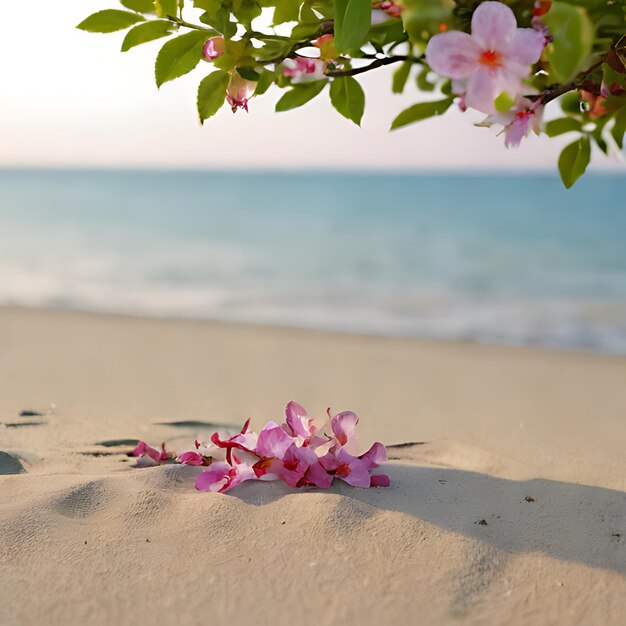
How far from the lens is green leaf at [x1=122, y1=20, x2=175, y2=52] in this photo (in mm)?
1268

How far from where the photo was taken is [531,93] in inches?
52.1

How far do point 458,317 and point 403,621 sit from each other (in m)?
6.23

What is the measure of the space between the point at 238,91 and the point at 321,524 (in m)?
0.90

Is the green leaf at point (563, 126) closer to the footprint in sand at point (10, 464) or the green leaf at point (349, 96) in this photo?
the green leaf at point (349, 96)

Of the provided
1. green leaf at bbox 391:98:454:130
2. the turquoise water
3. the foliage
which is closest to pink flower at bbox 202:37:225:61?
the foliage

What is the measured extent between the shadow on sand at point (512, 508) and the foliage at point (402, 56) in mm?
806

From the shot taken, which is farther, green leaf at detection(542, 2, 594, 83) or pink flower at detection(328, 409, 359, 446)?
pink flower at detection(328, 409, 359, 446)

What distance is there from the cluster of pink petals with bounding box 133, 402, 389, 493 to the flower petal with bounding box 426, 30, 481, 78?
1094mm

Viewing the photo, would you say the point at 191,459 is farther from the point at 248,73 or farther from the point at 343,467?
the point at 248,73

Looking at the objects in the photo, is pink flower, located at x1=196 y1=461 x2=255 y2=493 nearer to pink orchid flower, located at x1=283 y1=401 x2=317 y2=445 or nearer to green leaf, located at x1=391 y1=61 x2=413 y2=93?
pink orchid flower, located at x1=283 y1=401 x2=317 y2=445

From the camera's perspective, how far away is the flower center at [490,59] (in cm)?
102

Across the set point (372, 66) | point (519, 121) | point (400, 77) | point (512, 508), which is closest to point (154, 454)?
point (512, 508)

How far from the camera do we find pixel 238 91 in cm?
140

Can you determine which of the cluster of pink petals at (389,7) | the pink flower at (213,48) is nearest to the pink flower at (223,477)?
the pink flower at (213,48)
